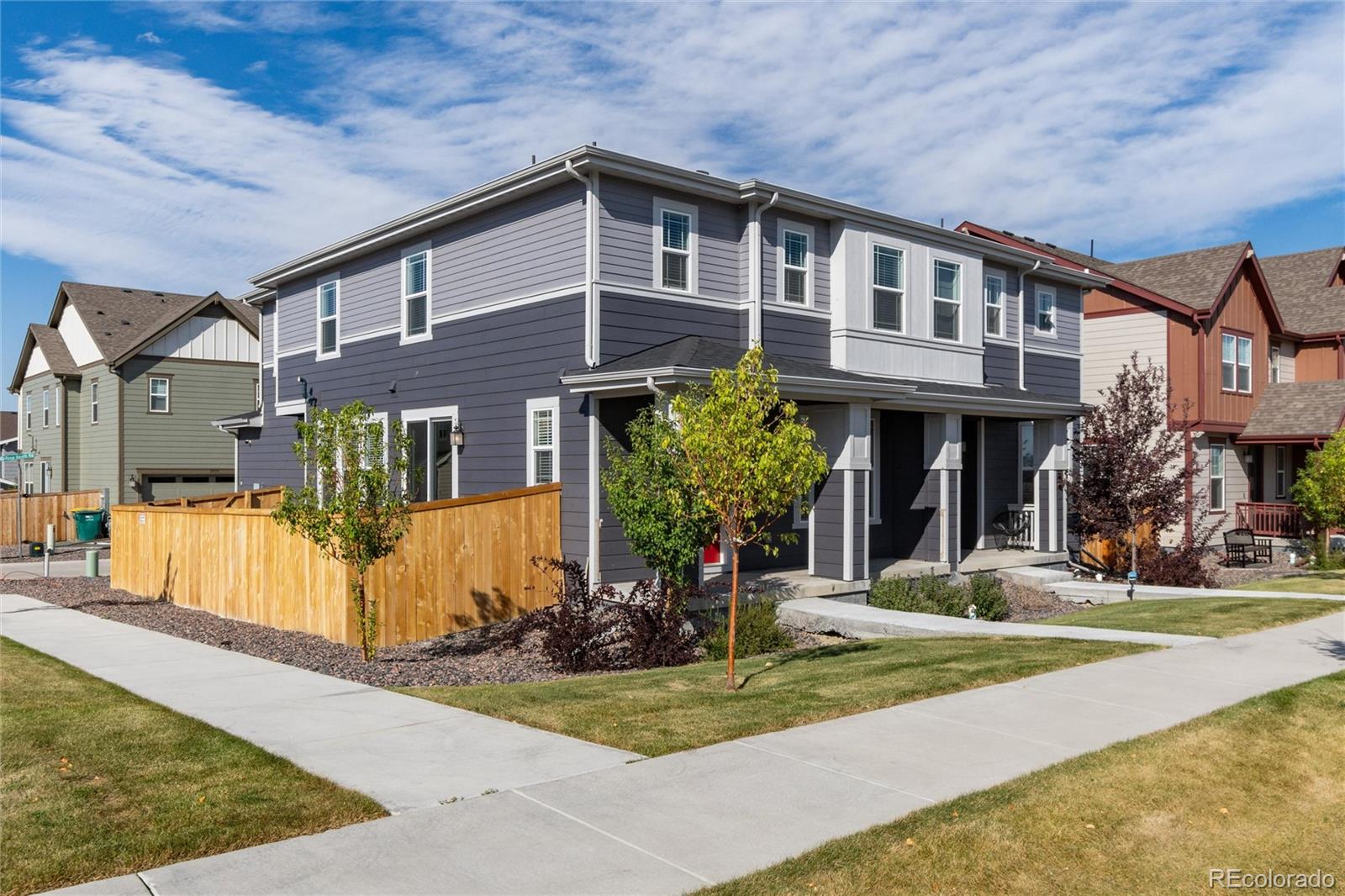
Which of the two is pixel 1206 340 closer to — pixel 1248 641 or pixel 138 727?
pixel 1248 641

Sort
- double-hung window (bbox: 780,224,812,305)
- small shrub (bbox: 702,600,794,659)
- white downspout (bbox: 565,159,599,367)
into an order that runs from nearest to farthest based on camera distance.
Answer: small shrub (bbox: 702,600,794,659) → white downspout (bbox: 565,159,599,367) → double-hung window (bbox: 780,224,812,305)

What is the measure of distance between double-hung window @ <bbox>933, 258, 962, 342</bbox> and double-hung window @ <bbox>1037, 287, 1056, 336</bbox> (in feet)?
13.4

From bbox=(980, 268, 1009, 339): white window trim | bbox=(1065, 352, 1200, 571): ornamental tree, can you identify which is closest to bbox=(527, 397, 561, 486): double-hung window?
bbox=(980, 268, 1009, 339): white window trim

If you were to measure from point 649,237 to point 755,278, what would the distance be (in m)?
1.92

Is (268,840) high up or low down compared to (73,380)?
down

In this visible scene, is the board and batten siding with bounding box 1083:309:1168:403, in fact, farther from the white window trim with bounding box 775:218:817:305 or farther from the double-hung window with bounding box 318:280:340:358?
the double-hung window with bounding box 318:280:340:358

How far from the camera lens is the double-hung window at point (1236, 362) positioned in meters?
27.1

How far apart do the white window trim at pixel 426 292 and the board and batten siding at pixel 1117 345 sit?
16545mm

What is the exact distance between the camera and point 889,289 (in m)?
17.6

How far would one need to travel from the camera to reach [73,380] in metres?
34.8

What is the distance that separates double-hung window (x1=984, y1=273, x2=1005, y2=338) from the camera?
20.6 metres

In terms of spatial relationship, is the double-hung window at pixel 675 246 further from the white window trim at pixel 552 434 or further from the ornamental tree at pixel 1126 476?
the ornamental tree at pixel 1126 476

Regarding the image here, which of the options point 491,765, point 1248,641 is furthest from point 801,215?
point 491,765

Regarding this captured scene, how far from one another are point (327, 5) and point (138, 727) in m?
10.9
